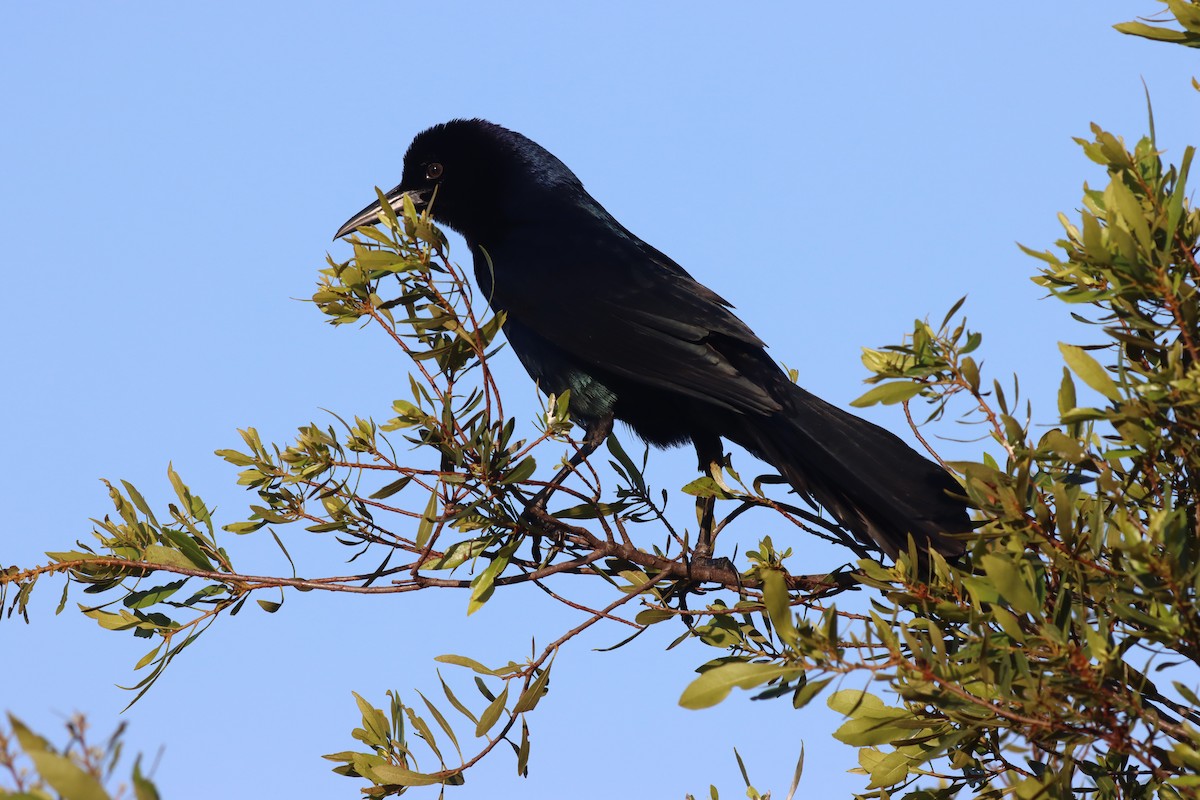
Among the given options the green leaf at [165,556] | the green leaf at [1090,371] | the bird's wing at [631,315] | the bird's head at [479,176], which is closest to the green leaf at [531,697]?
the green leaf at [165,556]

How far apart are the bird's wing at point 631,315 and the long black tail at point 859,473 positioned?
0.12 m

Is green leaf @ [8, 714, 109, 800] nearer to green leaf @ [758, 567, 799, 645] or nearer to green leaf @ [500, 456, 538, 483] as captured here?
green leaf @ [758, 567, 799, 645]

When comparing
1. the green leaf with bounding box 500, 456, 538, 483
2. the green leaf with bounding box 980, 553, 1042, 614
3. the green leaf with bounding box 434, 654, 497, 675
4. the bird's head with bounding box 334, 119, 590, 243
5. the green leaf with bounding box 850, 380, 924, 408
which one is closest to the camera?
the green leaf with bounding box 980, 553, 1042, 614

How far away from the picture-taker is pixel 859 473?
137 inches

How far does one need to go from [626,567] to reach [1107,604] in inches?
56.8

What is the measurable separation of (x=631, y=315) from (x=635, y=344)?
171 millimetres

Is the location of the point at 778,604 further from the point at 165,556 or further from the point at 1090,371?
the point at 165,556

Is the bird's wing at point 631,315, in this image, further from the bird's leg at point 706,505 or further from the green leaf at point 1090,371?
the green leaf at point 1090,371

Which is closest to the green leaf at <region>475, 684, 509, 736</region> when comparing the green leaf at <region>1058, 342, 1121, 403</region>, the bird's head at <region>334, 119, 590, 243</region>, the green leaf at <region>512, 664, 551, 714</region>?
the green leaf at <region>512, 664, 551, 714</region>

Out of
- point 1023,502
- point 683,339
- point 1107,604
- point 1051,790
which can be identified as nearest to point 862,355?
point 1023,502

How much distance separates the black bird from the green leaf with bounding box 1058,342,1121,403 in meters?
0.81

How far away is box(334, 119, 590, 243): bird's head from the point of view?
5734 mm

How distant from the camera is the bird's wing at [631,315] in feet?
13.5

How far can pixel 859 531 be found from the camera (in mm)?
3369
